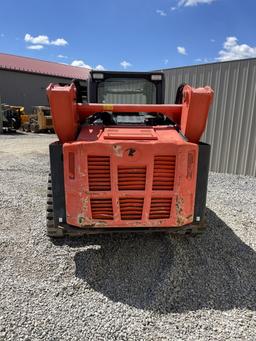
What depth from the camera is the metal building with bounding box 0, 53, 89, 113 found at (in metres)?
27.5

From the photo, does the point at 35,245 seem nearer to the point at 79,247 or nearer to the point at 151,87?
the point at 79,247

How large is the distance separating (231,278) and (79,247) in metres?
1.75

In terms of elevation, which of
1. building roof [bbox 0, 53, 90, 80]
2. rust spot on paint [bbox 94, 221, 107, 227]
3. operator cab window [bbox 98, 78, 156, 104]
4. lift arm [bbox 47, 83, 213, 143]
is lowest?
rust spot on paint [bbox 94, 221, 107, 227]

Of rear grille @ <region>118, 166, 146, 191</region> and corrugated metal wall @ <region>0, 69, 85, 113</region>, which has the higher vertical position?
corrugated metal wall @ <region>0, 69, 85, 113</region>

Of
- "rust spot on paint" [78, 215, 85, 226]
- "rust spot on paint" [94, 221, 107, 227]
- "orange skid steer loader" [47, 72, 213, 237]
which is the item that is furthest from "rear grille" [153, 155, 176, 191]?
"rust spot on paint" [78, 215, 85, 226]

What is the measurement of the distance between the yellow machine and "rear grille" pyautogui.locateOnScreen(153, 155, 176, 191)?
1850 centimetres

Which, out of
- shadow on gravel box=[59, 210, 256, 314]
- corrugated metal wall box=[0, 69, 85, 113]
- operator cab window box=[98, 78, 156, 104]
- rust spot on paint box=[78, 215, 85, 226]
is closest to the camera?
shadow on gravel box=[59, 210, 256, 314]

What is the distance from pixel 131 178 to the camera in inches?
119

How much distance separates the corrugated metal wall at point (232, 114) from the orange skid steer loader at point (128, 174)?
4983mm

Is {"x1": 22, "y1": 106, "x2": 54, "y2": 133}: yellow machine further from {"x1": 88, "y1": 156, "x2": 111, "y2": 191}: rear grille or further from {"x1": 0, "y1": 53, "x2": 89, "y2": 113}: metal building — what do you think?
{"x1": 88, "y1": 156, "x2": 111, "y2": 191}: rear grille

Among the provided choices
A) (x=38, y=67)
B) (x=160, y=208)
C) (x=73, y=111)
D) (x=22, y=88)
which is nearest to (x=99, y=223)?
(x=160, y=208)

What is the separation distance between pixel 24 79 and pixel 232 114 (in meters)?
24.8

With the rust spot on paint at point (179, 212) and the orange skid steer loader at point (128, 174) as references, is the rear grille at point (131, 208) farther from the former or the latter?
the rust spot on paint at point (179, 212)

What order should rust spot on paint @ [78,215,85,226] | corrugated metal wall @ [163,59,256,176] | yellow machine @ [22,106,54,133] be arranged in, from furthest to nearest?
1. yellow machine @ [22,106,54,133]
2. corrugated metal wall @ [163,59,256,176]
3. rust spot on paint @ [78,215,85,226]
